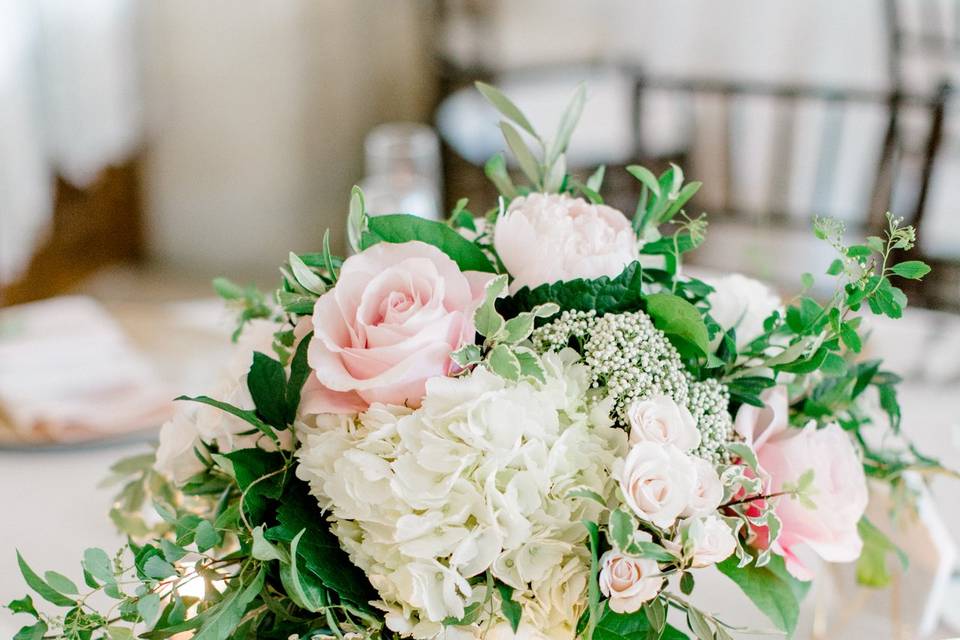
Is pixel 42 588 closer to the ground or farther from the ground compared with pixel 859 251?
closer to the ground

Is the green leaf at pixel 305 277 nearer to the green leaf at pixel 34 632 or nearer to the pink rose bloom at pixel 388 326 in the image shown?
the pink rose bloom at pixel 388 326

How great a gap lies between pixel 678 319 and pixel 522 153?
205mm

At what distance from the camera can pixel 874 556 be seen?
81cm

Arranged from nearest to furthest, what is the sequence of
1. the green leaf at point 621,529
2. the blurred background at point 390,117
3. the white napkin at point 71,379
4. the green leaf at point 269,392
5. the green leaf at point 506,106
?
the green leaf at point 621,529 < the green leaf at point 269,392 < the green leaf at point 506,106 < the white napkin at point 71,379 < the blurred background at point 390,117

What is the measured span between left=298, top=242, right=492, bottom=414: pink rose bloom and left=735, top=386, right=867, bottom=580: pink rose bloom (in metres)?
0.21

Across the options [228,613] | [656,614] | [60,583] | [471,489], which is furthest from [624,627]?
[60,583]

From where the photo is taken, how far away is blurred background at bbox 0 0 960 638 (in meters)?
2.74

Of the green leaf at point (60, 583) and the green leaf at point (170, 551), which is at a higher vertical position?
the green leaf at point (170, 551)

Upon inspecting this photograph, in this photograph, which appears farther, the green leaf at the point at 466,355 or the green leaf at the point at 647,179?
the green leaf at the point at 647,179

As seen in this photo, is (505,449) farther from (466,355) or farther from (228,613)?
(228,613)

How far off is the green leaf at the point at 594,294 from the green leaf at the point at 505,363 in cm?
7

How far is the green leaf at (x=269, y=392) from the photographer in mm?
649

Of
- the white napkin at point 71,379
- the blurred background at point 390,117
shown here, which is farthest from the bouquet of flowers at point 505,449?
the blurred background at point 390,117

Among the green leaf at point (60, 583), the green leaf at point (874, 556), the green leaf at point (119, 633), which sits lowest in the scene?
the green leaf at point (874, 556)
